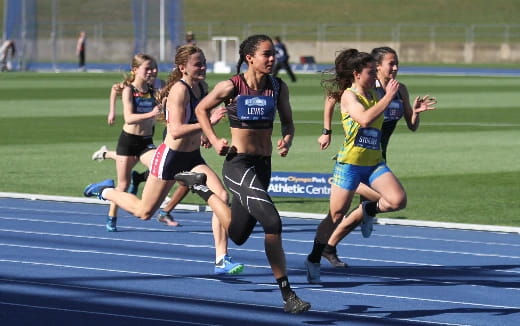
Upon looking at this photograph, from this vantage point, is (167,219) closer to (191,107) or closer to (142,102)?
(142,102)

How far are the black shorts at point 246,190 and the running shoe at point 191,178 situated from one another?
116cm

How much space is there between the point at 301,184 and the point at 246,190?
277 inches

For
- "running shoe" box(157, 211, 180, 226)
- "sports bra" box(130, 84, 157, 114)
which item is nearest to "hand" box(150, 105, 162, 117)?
"sports bra" box(130, 84, 157, 114)

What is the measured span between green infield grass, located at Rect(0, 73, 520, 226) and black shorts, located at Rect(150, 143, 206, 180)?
454 cm

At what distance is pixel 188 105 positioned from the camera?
11672 mm

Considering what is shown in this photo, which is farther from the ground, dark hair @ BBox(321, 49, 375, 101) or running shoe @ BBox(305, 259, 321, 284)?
dark hair @ BBox(321, 49, 375, 101)

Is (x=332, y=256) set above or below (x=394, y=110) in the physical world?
below

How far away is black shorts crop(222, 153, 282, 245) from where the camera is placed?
980 cm

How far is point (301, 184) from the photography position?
1692cm

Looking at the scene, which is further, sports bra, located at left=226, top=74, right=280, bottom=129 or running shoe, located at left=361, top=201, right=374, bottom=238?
running shoe, located at left=361, top=201, right=374, bottom=238

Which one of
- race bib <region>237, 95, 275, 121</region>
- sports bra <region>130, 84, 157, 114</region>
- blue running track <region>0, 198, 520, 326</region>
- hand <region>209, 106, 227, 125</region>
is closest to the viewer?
blue running track <region>0, 198, 520, 326</region>

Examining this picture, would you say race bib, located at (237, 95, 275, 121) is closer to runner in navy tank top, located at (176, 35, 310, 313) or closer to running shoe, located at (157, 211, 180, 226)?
runner in navy tank top, located at (176, 35, 310, 313)

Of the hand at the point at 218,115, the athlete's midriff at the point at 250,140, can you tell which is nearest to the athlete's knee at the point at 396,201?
the athlete's midriff at the point at 250,140

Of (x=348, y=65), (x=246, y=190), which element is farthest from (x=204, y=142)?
(x=246, y=190)
